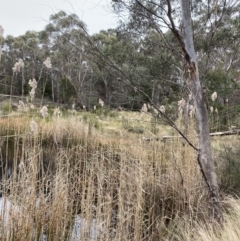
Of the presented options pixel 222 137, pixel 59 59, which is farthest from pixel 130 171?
pixel 59 59

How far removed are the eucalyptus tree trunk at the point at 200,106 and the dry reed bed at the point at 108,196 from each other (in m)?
0.23

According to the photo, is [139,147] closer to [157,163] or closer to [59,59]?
[157,163]

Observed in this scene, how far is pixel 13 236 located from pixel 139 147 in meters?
1.28

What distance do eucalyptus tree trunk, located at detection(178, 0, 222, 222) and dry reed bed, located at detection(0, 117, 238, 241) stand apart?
229 millimetres

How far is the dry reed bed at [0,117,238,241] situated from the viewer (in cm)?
193

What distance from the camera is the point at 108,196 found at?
2080 mm

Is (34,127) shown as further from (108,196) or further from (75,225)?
(75,225)

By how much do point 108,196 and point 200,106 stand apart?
0.85 metres

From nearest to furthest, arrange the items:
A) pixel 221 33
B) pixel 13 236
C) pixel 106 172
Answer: pixel 13 236 < pixel 106 172 < pixel 221 33

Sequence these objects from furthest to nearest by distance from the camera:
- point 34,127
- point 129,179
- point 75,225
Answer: point 129,179 < point 75,225 < point 34,127

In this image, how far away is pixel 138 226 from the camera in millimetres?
2064

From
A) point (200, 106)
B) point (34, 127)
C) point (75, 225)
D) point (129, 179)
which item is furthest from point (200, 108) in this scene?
point (75, 225)

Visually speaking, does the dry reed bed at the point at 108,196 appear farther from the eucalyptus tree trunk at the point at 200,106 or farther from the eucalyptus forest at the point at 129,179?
the eucalyptus tree trunk at the point at 200,106

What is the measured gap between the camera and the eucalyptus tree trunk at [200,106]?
2035 millimetres
